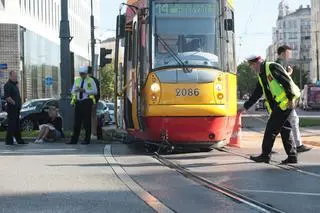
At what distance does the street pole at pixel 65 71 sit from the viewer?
60.1 feet

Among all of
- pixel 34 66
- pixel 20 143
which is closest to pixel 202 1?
pixel 20 143

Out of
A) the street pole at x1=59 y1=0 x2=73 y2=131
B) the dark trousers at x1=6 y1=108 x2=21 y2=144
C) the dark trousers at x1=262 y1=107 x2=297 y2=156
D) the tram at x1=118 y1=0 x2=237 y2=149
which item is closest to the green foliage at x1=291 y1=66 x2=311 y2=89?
the street pole at x1=59 y1=0 x2=73 y2=131

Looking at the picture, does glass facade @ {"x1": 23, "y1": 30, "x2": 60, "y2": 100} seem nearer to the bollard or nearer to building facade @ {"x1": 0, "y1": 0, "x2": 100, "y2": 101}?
building facade @ {"x1": 0, "y1": 0, "x2": 100, "y2": 101}

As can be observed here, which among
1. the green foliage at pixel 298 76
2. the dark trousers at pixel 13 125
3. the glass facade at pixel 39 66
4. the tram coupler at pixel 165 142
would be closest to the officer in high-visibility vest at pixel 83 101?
the dark trousers at pixel 13 125

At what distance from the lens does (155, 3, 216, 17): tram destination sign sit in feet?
41.4

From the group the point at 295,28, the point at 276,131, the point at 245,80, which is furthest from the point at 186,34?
the point at 295,28

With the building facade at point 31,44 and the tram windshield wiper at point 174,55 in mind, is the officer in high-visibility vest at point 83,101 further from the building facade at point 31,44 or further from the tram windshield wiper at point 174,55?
the building facade at point 31,44

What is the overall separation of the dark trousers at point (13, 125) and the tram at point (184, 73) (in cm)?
346

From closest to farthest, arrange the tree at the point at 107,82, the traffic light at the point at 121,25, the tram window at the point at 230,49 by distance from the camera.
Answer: the tram window at the point at 230,49
the traffic light at the point at 121,25
the tree at the point at 107,82

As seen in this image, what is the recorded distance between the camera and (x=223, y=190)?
838cm

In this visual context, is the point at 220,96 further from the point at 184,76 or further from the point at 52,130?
the point at 52,130

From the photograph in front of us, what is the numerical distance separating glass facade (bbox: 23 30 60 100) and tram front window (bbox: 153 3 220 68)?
39.0 meters

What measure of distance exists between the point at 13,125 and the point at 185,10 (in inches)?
201

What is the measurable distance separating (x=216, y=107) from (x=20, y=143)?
540 cm
